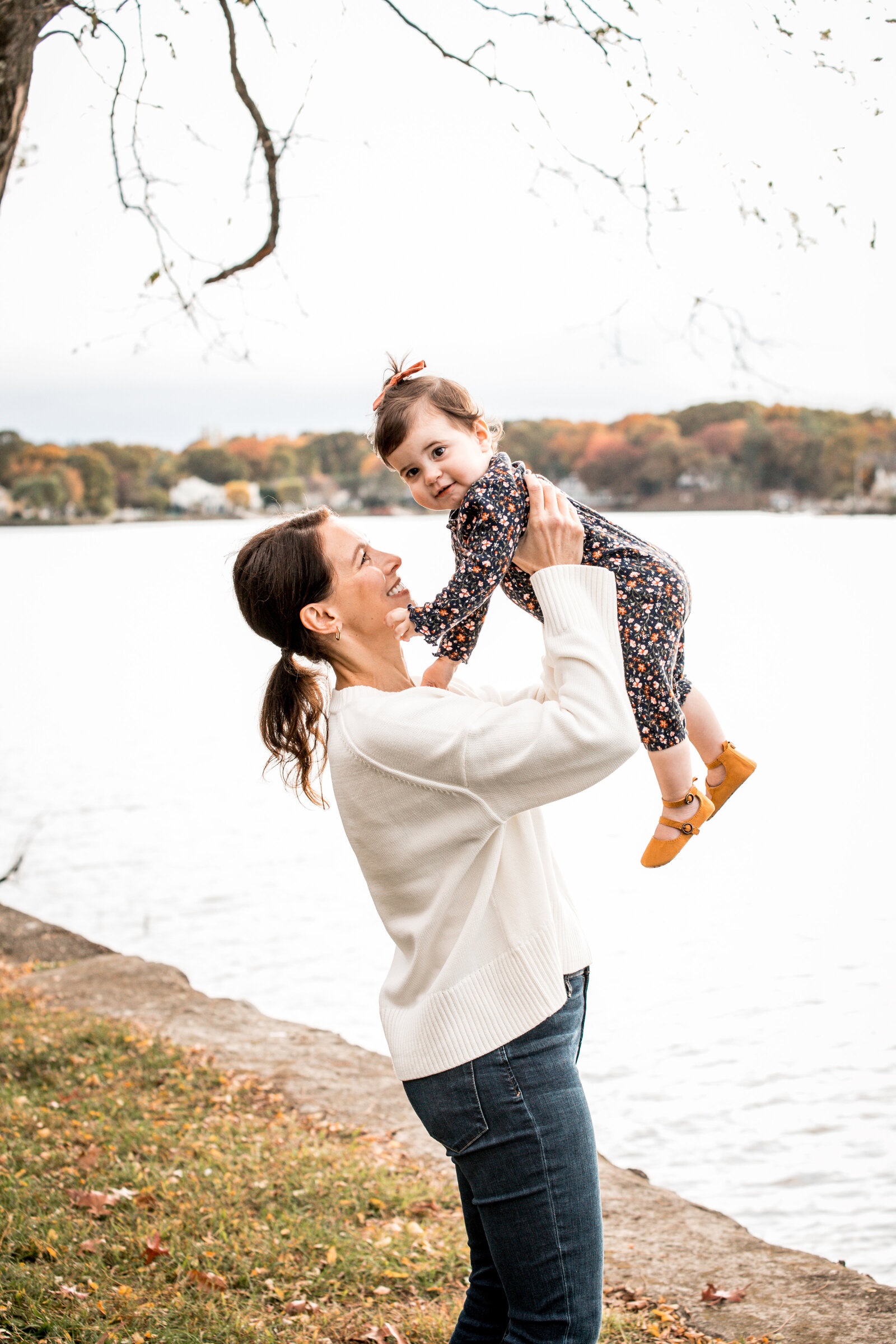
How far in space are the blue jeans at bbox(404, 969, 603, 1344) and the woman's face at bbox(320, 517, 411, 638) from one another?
0.81 meters

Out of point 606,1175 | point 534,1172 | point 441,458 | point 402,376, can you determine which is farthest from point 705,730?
point 606,1175

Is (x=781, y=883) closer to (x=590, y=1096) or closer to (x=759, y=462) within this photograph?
(x=590, y=1096)

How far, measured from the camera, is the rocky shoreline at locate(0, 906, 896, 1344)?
409 centimetres

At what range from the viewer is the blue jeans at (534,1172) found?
6.17 feet

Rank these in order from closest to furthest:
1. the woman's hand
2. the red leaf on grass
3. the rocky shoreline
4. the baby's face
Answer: the woman's hand → the baby's face → the red leaf on grass → the rocky shoreline

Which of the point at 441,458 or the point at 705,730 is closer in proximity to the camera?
the point at 441,458

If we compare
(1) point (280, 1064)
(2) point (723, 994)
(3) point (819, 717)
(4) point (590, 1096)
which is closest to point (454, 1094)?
(1) point (280, 1064)

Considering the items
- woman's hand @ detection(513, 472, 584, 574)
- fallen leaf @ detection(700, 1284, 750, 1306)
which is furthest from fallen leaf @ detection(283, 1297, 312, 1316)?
woman's hand @ detection(513, 472, 584, 574)

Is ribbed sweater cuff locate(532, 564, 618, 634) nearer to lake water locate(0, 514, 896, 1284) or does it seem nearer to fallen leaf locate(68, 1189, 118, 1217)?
lake water locate(0, 514, 896, 1284)

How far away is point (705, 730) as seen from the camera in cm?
338

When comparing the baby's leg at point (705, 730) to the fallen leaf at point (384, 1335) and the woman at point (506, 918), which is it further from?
the fallen leaf at point (384, 1335)

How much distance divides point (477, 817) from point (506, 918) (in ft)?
0.64

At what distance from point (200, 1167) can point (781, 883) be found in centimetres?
962

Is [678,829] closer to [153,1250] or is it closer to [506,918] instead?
[506,918]
